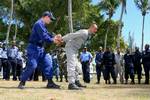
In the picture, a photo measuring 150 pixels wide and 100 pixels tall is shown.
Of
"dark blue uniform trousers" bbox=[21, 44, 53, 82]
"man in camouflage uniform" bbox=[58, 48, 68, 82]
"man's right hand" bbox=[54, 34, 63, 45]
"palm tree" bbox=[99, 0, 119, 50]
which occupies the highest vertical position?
"palm tree" bbox=[99, 0, 119, 50]

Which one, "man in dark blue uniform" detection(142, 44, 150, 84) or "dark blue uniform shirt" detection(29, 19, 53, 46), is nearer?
"dark blue uniform shirt" detection(29, 19, 53, 46)

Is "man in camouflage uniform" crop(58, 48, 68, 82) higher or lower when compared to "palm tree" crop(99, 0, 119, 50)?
lower

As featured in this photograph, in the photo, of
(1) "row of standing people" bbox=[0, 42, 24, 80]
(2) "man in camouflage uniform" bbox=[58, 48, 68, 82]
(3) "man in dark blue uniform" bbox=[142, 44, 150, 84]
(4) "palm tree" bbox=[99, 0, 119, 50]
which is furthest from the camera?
(4) "palm tree" bbox=[99, 0, 119, 50]

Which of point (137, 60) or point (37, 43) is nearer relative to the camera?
point (37, 43)

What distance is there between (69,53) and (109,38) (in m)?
49.3

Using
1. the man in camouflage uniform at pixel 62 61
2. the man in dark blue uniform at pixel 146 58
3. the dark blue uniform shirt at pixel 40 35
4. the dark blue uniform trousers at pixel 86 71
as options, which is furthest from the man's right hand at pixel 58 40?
the man in camouflage uniform at pixel 62 61

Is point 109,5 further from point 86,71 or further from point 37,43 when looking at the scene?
point 37,43

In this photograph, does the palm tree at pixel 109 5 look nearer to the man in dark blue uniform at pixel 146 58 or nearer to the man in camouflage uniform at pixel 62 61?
the man in camouflage uniform at pixel 62 61

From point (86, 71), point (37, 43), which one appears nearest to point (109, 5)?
point (86, 71)

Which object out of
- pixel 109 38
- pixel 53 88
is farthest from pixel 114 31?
pixel 53 88

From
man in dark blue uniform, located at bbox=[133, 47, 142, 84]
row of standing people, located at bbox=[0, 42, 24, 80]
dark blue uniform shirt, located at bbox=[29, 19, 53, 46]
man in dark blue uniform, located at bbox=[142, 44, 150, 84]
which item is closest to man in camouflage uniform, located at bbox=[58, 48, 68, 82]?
row of standing people, located at bbox=[0, 42, 24, 80]

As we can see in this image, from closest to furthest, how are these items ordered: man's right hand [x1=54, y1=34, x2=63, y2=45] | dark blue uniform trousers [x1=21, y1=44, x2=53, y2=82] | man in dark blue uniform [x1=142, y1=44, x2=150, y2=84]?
man's right hand [x1=54, y1=34, x2=63, y2=45] < dark blue uniform trousers [x1=21, y1=44, x2=53, y2=82] < man in dark blue uniform [x1=142, y1=44, x2=150, y2=84]

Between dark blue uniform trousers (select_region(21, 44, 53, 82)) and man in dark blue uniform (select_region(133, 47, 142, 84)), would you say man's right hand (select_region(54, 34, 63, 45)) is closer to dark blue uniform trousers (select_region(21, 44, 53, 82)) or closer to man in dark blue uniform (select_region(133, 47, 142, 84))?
dark blue uniform trousers (select_region(21, 44, 53, 82))

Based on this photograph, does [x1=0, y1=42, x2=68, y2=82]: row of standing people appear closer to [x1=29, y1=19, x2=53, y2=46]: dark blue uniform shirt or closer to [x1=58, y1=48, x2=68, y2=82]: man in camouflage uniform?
[x1=58, y1=48, x2=68, y2=82]: man in camouflage uniform
